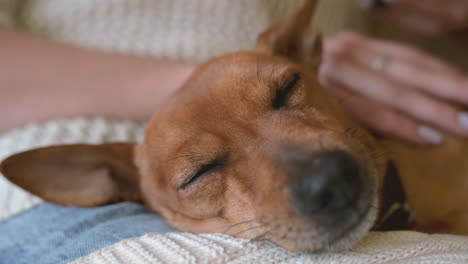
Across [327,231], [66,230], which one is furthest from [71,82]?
[327,231]

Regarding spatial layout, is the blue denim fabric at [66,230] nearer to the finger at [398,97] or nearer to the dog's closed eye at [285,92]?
the dog's closed eye at [285,92]

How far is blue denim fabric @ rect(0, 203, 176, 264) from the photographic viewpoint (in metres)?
1.38

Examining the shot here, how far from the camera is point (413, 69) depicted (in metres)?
2.42

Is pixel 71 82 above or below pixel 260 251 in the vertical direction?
above

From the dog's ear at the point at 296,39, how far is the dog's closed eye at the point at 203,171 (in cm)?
81

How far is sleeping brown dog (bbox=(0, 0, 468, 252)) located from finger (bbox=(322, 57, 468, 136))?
1.35ft

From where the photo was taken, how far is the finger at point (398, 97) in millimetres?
2289

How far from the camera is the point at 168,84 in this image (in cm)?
242

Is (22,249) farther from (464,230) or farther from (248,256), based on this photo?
(464,230)

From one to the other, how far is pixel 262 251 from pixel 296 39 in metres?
1.41

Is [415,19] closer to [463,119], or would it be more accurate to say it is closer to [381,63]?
[381,63]

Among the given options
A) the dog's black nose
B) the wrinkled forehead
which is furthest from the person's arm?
the dog's black nose

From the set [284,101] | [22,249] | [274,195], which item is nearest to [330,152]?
[274,195]

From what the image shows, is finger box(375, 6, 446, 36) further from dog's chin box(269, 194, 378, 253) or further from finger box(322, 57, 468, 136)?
dog's chin box(269, 194, 378, 253)
